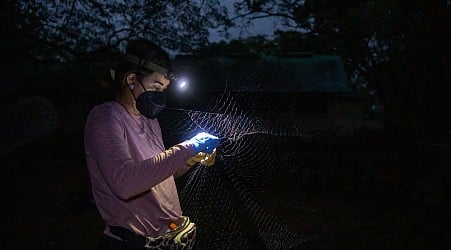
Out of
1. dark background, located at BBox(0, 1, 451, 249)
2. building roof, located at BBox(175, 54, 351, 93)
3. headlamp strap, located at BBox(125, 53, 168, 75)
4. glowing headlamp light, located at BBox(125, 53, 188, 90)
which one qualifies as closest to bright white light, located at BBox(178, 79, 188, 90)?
glowing headlamp light, located at BBox(125, 53, 188, 90)

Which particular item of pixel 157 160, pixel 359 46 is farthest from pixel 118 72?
pixel 359 46

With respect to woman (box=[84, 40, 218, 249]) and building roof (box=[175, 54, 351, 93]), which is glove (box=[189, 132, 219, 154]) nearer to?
woman (box=[84, 40, 218, 249])

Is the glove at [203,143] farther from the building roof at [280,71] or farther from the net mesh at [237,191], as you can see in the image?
the building roof at [280,71]

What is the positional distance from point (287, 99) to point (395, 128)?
539 centimetres

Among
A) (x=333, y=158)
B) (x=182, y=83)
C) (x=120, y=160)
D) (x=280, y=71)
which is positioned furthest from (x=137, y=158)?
(x=280, y=71)

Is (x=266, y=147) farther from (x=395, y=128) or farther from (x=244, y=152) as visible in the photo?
(x=395, y=128)

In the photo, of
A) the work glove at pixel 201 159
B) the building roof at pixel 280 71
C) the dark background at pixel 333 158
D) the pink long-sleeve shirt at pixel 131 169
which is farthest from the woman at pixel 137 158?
the building roof at pixel 280 71

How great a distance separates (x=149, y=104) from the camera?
7.67 ft

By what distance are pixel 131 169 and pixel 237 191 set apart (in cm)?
570

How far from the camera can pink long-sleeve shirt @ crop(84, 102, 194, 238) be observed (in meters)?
1.97

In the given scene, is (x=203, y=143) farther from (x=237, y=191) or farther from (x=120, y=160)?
(x=237, y=191)

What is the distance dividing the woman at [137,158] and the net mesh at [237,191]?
5.66 feet

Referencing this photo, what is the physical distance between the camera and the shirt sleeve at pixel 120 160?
6.41 ft

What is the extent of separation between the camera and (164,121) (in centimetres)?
1560
